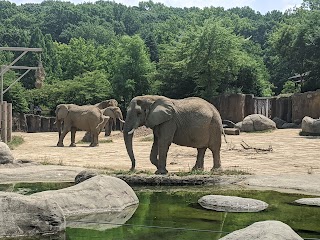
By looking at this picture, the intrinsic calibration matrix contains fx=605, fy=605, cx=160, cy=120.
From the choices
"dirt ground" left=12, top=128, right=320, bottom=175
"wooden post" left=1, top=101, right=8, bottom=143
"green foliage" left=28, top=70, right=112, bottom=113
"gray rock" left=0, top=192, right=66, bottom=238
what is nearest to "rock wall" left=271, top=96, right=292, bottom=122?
"dirt ground" left=12, top=128, right=320, bottom=175

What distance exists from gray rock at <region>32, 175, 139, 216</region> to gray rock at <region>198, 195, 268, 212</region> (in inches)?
48.6

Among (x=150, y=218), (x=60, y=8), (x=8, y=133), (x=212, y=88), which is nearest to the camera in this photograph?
(x=150, y=218)

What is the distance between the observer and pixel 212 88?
3625 cm

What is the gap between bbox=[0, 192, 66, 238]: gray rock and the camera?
7.67 meters

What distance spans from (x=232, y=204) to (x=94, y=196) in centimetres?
223

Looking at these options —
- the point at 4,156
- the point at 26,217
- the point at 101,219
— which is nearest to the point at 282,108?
the point at 4,156

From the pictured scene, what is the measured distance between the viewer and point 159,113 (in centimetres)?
1264

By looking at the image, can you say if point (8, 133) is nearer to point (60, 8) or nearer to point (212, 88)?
point (212, 88)

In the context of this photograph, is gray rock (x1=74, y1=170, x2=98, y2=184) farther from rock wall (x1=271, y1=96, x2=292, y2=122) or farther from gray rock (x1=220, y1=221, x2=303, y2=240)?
rock wall (x1=271, y1=96, x2=292, y2=122)

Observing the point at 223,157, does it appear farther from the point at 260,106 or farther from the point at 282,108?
the point at 260,106

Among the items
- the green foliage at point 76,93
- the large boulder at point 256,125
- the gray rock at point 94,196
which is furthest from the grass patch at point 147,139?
the green foliage at point 76,93

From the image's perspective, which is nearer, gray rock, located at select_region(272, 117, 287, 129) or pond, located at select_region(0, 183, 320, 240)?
pond, located at select_region(0, 183, 320, 240)

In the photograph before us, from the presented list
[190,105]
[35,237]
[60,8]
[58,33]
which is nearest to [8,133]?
[190,105]

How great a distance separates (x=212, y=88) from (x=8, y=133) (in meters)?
15.9
